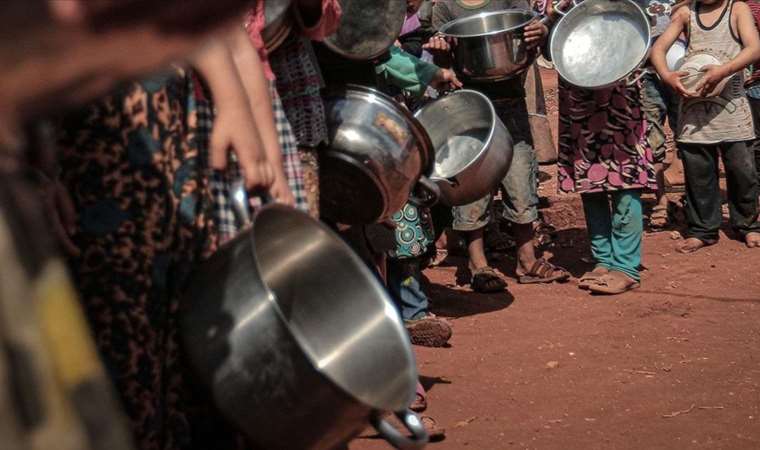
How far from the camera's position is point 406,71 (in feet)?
15.3

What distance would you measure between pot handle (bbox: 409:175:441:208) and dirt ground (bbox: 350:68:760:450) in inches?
32.4

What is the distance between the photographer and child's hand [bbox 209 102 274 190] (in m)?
1.95

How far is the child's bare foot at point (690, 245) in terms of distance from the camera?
6.84 meters

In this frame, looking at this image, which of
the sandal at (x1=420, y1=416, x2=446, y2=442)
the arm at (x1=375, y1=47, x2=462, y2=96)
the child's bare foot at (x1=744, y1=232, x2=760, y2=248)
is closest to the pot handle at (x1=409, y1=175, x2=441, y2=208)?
the sandal at (x1=420, y1=416, x2=446, y2=442)

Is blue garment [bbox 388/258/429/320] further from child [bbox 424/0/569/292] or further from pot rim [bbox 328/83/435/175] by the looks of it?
pot rim [bbox 328/83/435/175]

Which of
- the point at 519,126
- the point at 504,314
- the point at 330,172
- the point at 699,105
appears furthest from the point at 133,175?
the point at 699,105

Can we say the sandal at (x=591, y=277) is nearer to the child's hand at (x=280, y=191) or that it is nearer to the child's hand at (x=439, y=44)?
the child's hand at (x=439, y=44)

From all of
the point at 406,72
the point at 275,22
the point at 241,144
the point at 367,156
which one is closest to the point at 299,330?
the point at 241,144

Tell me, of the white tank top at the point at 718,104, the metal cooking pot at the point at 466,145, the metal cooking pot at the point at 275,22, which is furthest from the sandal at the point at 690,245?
the metal cooking pot at the point at 275,22

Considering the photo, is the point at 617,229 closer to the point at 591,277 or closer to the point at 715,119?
the point at 591,277

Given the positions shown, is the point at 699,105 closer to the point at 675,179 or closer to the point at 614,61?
the point at 614,61

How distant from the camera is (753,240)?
6.83m

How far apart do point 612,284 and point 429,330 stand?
1.41 m

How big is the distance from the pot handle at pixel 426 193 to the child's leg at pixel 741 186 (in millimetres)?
3731
